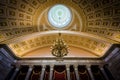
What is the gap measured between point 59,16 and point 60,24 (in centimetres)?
126

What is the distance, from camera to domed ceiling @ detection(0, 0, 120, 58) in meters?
9.84

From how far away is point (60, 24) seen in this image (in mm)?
13680

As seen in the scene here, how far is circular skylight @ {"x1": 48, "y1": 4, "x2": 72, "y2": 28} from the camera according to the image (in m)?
13.3

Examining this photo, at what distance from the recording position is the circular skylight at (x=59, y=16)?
13257 mm

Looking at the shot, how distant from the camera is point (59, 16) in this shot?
14.4 m

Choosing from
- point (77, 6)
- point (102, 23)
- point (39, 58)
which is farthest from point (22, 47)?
point (102, 23)

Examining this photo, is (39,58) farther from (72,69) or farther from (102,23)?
(102,23)

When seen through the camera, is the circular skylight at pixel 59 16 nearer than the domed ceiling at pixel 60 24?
No

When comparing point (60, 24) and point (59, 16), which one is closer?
point (60, 24)

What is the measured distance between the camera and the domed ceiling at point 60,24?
32.3ft

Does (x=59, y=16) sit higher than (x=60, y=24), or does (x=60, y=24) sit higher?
(x=59, y=16)

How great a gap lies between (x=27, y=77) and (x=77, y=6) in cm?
760

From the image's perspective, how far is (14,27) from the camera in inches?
434

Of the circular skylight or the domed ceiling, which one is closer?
the domed ceiling
